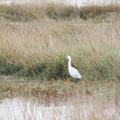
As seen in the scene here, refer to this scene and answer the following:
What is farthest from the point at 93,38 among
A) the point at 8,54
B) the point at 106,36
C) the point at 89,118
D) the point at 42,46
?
the point at 89,118

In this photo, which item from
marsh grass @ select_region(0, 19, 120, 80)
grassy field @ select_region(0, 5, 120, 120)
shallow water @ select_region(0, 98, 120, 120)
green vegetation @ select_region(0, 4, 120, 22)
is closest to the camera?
shallow water @ select_region(0, 98, 120, 120)

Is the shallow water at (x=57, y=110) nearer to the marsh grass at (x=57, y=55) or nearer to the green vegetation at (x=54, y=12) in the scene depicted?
the marsh grass at (x=57, y=55)

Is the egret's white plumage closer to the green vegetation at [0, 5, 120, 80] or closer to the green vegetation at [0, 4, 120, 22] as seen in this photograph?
the green vegetation at [0, 5, 120, 80]

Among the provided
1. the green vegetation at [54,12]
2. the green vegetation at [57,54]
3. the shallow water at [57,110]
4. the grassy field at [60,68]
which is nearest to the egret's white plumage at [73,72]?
the grassy field at [60,68]

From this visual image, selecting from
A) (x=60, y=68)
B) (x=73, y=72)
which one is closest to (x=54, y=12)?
(x=60, y=68)

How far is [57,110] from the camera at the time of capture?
8023mm

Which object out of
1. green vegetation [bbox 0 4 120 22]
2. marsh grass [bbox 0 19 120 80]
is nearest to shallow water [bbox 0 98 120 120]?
marsh grass [bbox 0 19 120 80]

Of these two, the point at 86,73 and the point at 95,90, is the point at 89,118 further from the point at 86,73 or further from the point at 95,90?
the point at 86,73

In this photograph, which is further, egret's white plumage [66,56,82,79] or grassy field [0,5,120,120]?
egret's white plumage [66,56,82,79]

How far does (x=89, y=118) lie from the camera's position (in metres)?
6.59

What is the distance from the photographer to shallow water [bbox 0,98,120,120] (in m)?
6.79

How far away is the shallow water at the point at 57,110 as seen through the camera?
6.79 m

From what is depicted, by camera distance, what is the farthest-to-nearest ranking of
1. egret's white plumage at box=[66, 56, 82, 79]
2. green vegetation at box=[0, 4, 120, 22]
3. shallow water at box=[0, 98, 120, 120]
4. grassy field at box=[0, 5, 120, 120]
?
1. green vegetation at box=[0, 4, 120, 22]
2. egret's white plumage at box=[66, 56, 82, 79]
3. grassy field at box=[0, 5, 120, 120]
4. shallow water at box=[0, 98, 120, 120]

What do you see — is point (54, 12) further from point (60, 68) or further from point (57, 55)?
point (60, 68)
